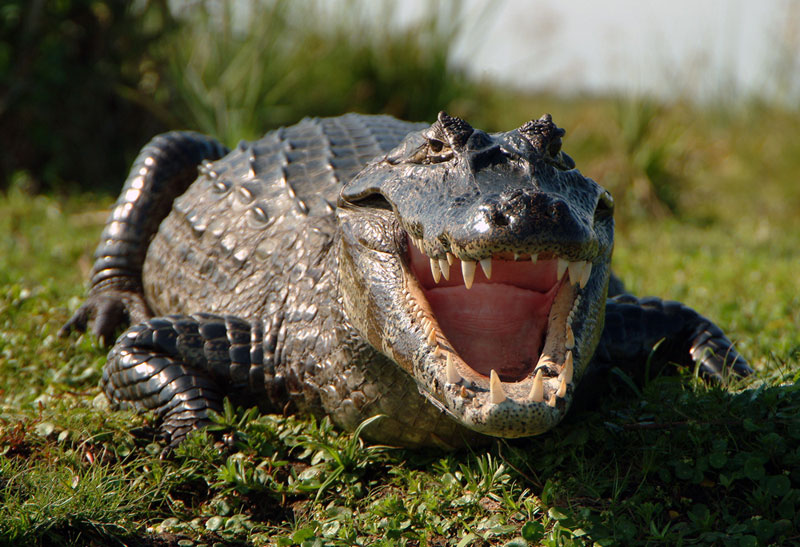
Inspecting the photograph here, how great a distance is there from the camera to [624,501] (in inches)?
92.4

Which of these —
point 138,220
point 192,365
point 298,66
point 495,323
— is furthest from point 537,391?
point 298,66

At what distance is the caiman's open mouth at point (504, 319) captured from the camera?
7.25 feet

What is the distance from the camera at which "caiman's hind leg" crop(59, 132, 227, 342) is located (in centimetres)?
415

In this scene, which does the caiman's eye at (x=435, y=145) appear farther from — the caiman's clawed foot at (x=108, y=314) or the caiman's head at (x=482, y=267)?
the caiman's clawed foot at (x=108, y=314)

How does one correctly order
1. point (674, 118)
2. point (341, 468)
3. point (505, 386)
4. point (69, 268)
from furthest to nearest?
1. point (674, 118)
2. point (69, 268)
3. point (341, 468)
4. point (505, 386)

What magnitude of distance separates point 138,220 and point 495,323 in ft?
8.49

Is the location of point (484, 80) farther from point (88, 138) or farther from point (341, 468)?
point (341, 468)

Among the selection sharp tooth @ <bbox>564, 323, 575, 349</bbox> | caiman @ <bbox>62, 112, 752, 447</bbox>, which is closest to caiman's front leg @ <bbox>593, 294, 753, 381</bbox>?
caiman @ <bbox>62, 112, 752, 447</bbox>

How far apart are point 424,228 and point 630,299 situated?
1375 millimetres

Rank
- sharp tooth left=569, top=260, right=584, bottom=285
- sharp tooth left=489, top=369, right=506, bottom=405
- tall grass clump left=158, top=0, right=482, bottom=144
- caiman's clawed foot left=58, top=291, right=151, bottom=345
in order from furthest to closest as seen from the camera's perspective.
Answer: tall grass clump left=158, top=0, right=482, bottom=144 → caiman's clawed foot left=58, top=291, right=151, bottom=345 → sharp tooth left=569, top=260, right=584, bottom=285 → sharp tooth left=489, top=369, right=506, bottom=405

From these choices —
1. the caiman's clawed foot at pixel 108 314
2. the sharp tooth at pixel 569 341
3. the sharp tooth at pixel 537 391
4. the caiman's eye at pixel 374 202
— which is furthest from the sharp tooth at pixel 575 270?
the caiman's clawed foot at pixel 108 314

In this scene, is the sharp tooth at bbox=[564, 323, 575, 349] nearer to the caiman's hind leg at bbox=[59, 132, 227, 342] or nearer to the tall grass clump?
the caiman's hind leg at bbox=[59, 132, 227, 342]

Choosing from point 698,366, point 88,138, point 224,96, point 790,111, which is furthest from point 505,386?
point 790,111

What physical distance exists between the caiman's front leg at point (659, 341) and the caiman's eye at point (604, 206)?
1.82 feet
